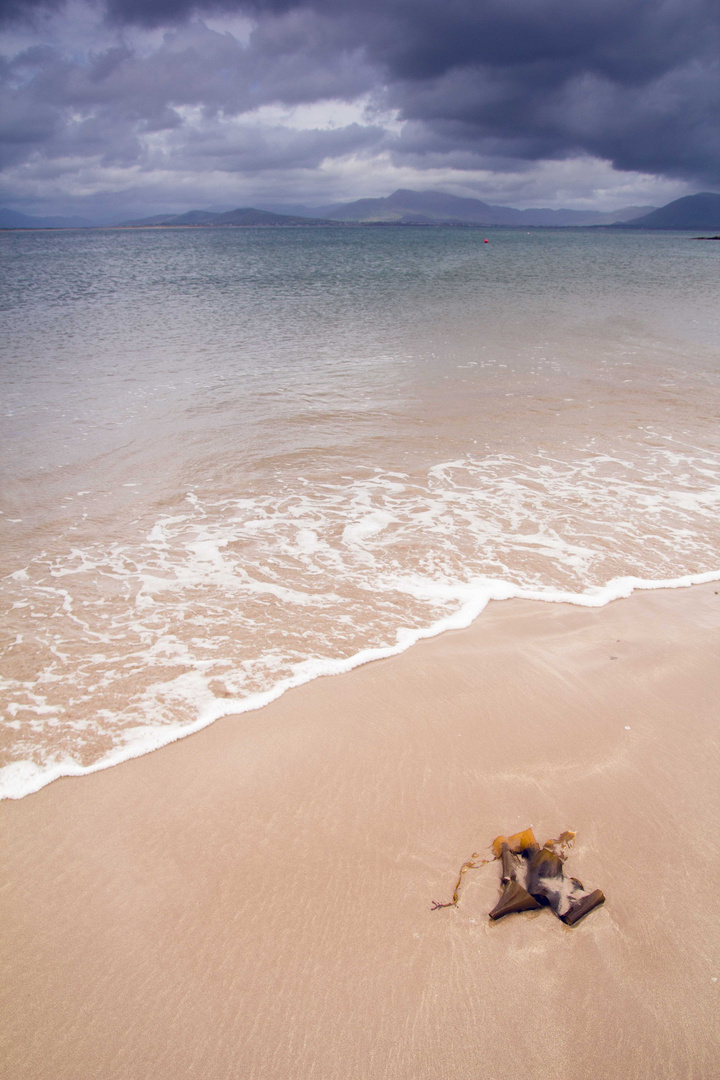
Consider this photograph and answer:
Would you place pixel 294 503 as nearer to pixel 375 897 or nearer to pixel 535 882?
pixel 375 897

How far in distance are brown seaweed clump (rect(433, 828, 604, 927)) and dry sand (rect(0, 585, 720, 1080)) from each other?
0.05 m

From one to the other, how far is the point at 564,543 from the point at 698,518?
72.7 inches

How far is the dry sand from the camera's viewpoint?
225 centimetres

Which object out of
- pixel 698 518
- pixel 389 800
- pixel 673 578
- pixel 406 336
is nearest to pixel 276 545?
pixel 389 800

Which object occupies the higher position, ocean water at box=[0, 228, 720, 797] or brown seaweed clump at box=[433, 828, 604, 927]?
ocean water at box=[0, 228, 720, 797]

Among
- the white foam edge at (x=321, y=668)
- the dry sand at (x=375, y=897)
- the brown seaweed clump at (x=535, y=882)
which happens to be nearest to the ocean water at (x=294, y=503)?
the white foam edge at (x=321, y=668)

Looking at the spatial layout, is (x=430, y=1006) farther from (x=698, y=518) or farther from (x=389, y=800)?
(x=698, y=518)

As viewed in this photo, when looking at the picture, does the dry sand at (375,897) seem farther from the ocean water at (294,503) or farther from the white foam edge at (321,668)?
the ocean water at (294,503)

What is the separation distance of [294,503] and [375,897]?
5006 mm

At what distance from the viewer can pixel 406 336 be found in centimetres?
1736

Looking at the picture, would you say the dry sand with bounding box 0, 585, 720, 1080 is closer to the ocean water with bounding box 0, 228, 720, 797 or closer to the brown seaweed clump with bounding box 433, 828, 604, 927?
the brown seaweed clump with bounding box 433, 828, 604, 927

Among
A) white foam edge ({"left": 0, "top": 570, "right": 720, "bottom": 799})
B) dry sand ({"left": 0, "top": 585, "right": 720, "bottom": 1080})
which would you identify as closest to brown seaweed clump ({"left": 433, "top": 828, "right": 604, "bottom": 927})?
dry sand ({"left": 0, "top": 585, "right": 720, "bottom": 1080})

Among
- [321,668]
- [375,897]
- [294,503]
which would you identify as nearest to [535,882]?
[375,897]

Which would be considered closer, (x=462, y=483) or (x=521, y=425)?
(x=462, y=483)
